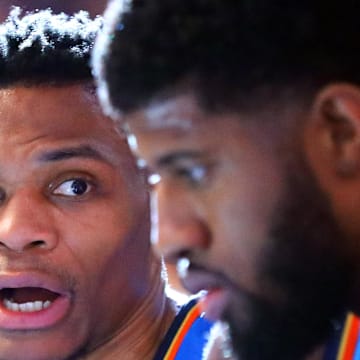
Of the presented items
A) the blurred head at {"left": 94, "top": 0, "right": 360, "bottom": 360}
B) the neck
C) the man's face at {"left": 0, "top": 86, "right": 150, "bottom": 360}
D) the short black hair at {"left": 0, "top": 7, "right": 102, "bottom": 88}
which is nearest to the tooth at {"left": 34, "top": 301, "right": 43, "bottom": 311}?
the man's face at {"left": 0, "top": 86, "right": 150, "bottom": 360}

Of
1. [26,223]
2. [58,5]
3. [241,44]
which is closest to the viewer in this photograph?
[241,44]

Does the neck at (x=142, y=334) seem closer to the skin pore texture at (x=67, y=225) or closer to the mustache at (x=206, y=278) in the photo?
the skin pore texture at (x=67, y=225)

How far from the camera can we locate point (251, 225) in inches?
27.3

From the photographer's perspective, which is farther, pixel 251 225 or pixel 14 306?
pixel 14 306

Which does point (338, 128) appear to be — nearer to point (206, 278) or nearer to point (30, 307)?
point (206, 278)

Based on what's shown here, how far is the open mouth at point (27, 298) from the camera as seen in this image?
1.05 metres

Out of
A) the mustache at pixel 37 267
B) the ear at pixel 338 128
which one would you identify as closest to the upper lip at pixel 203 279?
the ear at pixel 338 128

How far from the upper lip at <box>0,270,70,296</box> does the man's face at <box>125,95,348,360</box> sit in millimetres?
340

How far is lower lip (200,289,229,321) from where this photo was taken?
0.72m

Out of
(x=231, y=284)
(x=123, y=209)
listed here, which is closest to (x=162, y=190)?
(x=231, y=284)

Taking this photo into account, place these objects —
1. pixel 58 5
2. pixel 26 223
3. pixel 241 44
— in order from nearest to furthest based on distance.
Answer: pixel 241 44 → pixel 26 223 → pixel 58 5

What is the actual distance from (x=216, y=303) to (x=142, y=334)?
40cm

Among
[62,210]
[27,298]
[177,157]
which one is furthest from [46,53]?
[177,157]

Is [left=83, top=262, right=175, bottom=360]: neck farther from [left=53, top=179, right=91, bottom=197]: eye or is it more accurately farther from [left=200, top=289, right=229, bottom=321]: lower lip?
[left=200, top=289, right=229, bottom=321]: lower lip
